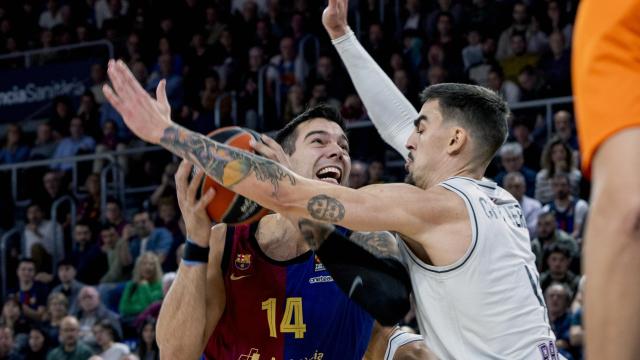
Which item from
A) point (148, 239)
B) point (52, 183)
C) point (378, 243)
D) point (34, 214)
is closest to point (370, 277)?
point (378, 243)

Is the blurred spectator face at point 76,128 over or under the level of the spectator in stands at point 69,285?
over

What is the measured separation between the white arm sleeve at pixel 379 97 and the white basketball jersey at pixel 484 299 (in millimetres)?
1245

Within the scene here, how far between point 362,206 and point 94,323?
7.65 metres

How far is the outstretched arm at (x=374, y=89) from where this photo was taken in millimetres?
4754

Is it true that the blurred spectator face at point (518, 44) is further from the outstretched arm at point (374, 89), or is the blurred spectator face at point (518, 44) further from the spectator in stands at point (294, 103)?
the outstretched arm at point (374, 89)

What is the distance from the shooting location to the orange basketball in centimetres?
→ 386

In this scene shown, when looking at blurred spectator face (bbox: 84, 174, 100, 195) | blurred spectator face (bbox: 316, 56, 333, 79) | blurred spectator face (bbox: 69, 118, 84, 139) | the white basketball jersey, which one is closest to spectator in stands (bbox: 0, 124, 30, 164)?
blurred spectator face (bbox: 69, 118, 84, 139)

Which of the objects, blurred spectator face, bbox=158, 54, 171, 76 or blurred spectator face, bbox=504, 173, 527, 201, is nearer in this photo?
blurred spectator face, bbox=504, 173, 527, 201

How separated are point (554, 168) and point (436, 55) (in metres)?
2.75

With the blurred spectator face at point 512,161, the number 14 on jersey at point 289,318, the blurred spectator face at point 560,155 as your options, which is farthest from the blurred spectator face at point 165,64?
the number 14 on jersey at point 289,318

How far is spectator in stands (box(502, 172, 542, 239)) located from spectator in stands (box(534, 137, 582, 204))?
287 millimetres

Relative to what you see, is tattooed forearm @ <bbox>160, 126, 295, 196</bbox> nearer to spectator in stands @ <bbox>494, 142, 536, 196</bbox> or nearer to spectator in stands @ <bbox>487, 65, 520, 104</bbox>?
spectator in stands @ <bbox>494, 142, 536, 196</bbox>

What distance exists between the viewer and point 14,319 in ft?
37.8

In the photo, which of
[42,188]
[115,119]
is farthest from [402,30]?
[42,188]
